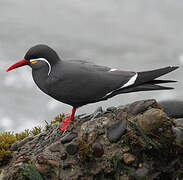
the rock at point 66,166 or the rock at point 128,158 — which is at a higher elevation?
the rock at point 128,158

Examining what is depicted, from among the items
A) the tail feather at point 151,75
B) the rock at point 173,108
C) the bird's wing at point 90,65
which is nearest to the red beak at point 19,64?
the bird's wing at point 90,65

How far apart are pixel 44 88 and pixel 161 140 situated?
2.35 meters

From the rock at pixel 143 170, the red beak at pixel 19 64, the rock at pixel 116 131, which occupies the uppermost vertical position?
the red beak at pixel 19 64

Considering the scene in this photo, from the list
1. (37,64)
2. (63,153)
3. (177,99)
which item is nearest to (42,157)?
(63,153)

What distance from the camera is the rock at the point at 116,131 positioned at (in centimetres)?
499

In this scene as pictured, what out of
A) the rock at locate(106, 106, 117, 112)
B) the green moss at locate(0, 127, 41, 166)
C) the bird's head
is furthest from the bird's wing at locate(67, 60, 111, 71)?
the green moss at locate(0, 127, 41, 166)

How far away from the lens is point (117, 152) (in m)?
4.89

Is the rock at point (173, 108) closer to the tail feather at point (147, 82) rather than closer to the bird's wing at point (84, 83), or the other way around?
the tail feather at point (147, 82)

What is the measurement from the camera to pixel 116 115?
5.42m

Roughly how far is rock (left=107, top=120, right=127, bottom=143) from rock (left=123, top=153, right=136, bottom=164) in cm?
32

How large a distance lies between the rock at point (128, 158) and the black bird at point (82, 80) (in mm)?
1108

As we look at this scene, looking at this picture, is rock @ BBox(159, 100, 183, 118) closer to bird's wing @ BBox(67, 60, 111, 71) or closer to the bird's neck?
bird's wing @ BBox(67, 60, 111, 71)

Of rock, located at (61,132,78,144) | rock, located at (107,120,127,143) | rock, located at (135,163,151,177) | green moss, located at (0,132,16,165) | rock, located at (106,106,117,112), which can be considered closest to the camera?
rock, located at (135,163,151,177)

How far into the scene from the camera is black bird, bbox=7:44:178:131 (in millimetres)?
5148
